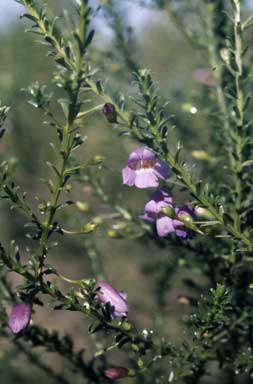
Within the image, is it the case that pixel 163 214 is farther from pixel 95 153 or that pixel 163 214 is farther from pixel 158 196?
pixel 95 153

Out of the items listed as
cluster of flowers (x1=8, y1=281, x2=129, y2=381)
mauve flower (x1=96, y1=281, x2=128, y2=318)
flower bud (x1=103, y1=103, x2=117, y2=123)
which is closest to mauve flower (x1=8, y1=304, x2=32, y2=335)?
cluster of flowers (x1=8, y1=281, x2=129, y2=381)

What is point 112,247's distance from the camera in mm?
4426

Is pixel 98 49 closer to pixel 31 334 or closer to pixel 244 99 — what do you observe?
pixel 244 99

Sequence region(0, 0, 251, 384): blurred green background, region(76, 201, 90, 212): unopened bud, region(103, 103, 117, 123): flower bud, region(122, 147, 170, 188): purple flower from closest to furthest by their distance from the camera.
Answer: region(103, 103, 117, 123): flower bud → region(122, 147, 170, 188): purple flower → region(76, 201, 90, 212): unopened bud → region(0, 0, 251, 384): blurred green background

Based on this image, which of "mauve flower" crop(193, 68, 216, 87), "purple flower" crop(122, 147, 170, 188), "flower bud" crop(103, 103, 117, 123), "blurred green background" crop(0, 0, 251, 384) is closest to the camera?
"flower bud" crop(103, 103, 117, 123)

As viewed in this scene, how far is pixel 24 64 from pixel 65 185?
4265 millimetres

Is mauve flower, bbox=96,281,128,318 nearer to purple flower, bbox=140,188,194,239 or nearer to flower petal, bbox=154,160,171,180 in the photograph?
purple flower, bbox=140,188,194,239

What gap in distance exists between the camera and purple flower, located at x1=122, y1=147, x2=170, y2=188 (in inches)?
47.9

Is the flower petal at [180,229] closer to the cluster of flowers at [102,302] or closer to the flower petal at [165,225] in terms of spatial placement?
the flower petal at [165,225]

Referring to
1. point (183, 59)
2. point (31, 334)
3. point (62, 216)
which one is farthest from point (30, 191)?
point (31, 334)

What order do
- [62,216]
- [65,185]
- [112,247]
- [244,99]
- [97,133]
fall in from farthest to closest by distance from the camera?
[97,133] → [112,247] → [62,216] → [244,99] → [65,185]

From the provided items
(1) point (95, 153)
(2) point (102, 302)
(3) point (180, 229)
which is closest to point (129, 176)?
(3) point (180, 229)

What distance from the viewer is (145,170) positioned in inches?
48.5

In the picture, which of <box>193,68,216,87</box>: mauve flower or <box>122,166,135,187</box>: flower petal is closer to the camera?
<box>122,166,135,187</box>: flower petal
